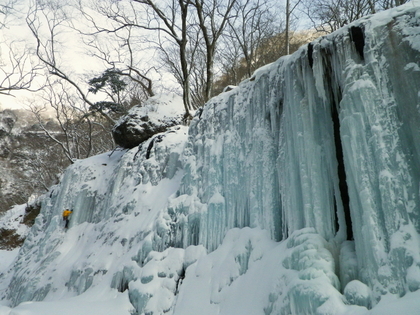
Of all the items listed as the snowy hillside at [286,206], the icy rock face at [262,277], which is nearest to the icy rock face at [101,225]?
the snowy hillside at [286,206]

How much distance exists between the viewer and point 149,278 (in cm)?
484

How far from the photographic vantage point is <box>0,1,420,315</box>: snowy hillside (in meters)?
2.72

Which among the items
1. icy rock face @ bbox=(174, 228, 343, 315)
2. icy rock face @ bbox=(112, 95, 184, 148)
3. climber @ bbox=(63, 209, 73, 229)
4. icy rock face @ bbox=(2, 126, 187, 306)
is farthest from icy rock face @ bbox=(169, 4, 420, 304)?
climber @ bbox=(63, 209, 73, 229)

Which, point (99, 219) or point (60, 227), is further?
point (60, 227)

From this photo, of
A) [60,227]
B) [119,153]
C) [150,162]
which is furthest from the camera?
[119,153]

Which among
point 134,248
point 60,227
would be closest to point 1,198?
point 60,227

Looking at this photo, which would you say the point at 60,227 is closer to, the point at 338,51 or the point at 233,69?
the point at 338,51

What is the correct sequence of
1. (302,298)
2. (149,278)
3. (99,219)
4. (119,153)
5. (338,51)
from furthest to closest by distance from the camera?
(119,153) < (99,219) < (149,278) < (338,51) < (302,298)

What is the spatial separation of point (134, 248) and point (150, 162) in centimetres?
246

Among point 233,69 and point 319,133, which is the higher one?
point 233,69

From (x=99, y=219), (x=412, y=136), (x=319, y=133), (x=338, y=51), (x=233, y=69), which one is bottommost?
(x=99, y=219)

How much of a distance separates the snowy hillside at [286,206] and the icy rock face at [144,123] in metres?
2.35

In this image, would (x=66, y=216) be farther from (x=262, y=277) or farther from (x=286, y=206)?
(x=286, y=206)

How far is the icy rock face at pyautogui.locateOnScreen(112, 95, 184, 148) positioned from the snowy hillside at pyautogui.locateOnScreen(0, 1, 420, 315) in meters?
2.35
